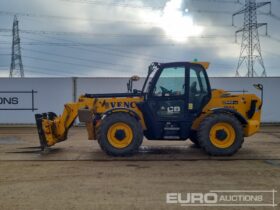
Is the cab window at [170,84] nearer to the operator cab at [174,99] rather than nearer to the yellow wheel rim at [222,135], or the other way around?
the operator cab at [174,99]

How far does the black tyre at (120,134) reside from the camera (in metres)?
9.45

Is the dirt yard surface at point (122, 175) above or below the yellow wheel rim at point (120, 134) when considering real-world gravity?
below

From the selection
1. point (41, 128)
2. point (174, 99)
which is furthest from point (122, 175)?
point (41, 128)

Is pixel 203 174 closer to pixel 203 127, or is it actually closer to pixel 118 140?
pixel 203 127

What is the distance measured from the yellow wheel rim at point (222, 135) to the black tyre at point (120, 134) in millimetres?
1786

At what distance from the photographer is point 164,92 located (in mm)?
9812

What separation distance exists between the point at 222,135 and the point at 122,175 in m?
3.13

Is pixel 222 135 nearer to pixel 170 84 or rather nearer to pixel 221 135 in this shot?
pixel 221 135

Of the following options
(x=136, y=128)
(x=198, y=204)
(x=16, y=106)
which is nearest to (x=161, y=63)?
(x=136, y=128)

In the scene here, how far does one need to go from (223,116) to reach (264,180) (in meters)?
2.67

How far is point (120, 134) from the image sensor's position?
9.49 meters

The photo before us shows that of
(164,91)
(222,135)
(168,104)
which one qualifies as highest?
(164,91)

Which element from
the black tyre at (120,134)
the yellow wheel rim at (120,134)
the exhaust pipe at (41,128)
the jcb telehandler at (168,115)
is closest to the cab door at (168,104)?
the jcb telehandler at (168,115)

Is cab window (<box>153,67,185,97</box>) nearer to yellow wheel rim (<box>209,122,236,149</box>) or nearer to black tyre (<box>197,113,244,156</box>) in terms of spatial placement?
black tyre (<box>197,113,244,156</box>)
